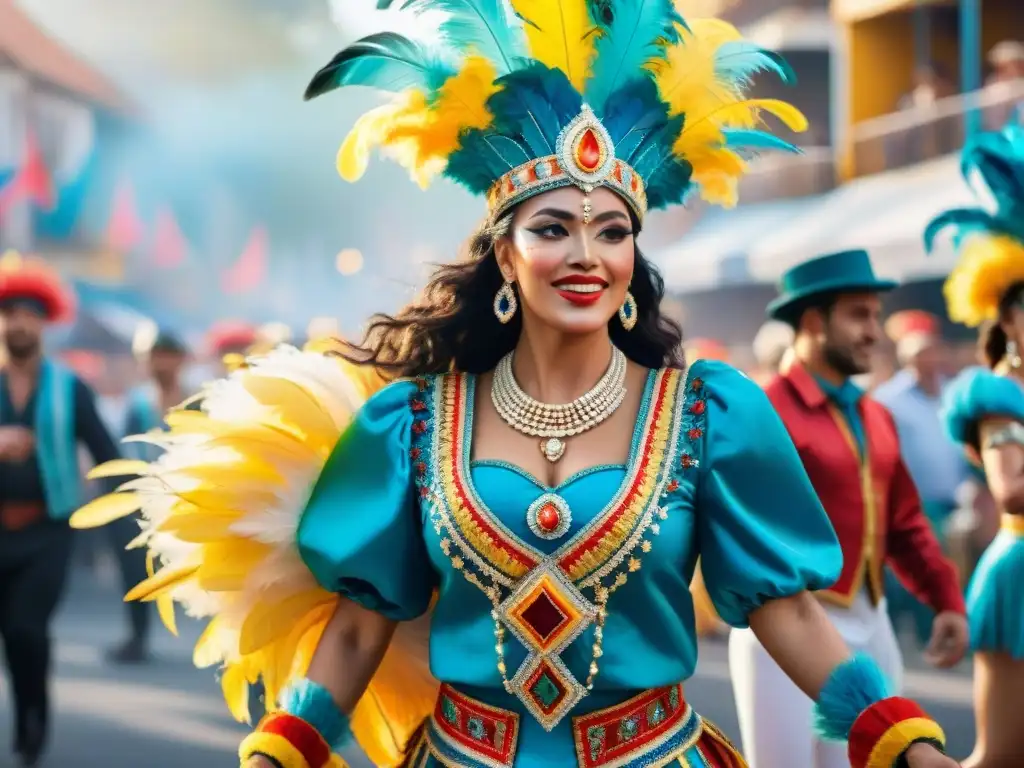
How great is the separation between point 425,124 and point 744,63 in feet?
2.29

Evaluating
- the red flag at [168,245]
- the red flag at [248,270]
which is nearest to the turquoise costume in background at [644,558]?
the red flag at [168,245]

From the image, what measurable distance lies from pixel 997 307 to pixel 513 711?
10.0 feet

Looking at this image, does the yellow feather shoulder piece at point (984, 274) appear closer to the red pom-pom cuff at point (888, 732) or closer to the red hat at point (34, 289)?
the red pom-pom cuff at point (888, 732)

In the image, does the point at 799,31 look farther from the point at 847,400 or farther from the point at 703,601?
the point at 847,400

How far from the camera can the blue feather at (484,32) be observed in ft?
11.7

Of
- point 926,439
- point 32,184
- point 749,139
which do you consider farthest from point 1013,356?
point 32,184

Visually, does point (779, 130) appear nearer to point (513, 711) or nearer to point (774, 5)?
point (774, 5)

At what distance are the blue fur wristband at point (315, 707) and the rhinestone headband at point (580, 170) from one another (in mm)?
1066

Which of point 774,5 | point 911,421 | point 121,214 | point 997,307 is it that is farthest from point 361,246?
point 997,307

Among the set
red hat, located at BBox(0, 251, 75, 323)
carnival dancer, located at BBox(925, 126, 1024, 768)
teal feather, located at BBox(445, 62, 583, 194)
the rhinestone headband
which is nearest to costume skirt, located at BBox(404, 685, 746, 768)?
the rhinestone headband

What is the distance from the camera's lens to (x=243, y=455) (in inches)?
146

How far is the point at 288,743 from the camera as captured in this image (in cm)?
334

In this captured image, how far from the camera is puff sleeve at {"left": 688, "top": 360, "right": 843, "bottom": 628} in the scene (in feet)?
11.0

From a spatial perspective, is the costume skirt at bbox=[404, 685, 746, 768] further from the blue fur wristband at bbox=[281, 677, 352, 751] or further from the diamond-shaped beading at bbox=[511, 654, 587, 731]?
the blue fur wristband at bbox=[281, 677, 352, 751]
